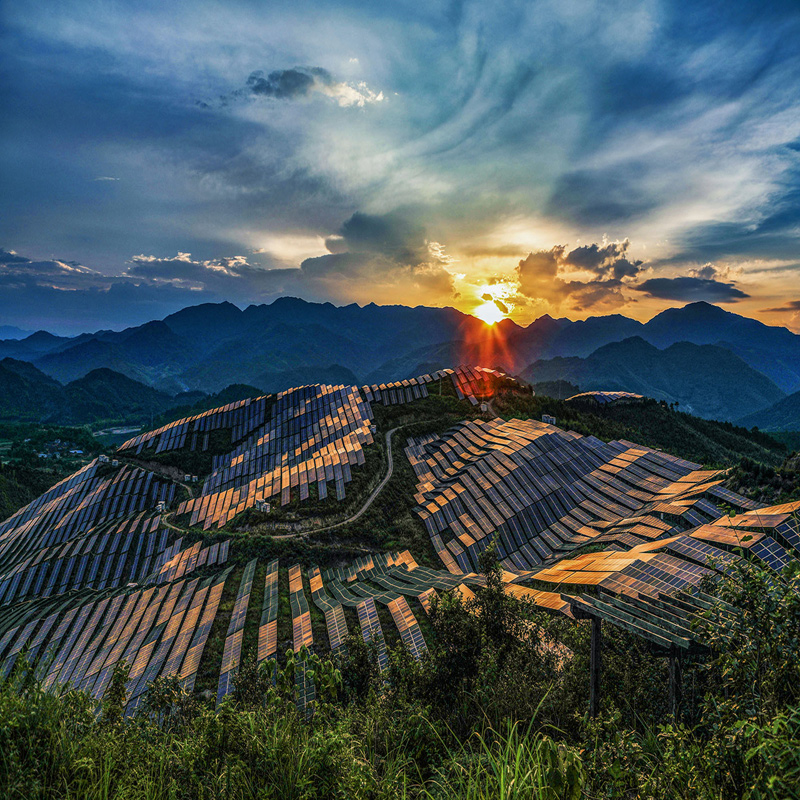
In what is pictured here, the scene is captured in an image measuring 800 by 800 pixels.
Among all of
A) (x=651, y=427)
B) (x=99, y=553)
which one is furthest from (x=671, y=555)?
(x=651, y=427)

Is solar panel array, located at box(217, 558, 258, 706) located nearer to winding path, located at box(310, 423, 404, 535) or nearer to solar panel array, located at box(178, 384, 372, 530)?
winding path, located at box(310, 423, 404, 535)

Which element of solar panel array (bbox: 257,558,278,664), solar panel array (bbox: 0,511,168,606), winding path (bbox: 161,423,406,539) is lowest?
solar panel array (bbox: 0,511,168,606)

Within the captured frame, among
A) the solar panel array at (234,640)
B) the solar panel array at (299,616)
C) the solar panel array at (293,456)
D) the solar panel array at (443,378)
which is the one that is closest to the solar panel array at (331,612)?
the solar panel array at (299,616)

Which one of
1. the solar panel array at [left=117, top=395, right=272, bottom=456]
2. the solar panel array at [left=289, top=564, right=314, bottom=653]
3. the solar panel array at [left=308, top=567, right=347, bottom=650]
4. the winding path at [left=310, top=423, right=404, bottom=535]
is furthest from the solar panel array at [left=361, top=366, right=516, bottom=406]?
the solar panel array at [left=308, top=567, right=347, bottom=650]

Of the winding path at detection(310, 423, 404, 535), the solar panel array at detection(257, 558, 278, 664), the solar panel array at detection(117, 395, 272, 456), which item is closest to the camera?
the solar panel array at detection(257, 558, 278, 664)

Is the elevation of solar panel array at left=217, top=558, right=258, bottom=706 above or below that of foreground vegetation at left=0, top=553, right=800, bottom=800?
below

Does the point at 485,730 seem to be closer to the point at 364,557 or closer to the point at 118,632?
the point at 118,632
